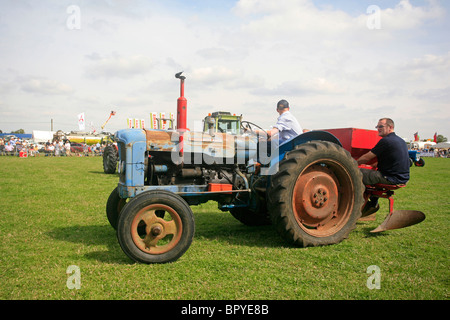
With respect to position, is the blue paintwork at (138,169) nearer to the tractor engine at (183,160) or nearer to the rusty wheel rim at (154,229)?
the tractor engine at (183,160)

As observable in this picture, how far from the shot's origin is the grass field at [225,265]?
9.24 ft

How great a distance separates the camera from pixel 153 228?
3.44 meters

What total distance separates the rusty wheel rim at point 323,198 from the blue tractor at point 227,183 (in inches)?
0.5

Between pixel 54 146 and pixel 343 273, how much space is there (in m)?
32.6

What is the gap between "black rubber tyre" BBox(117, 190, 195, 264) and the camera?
Answer: 3348mm

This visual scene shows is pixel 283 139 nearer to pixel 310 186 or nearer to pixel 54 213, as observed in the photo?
pixel 310 186

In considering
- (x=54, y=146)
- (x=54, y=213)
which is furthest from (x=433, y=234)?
(x=54, y=146)

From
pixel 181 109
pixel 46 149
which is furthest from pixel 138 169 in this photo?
pixel 46 149

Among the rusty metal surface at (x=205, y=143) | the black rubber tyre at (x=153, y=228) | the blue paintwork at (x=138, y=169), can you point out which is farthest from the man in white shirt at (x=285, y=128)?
the black rubber tyre at (x=153, y=228)

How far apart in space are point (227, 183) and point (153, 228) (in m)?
1.30

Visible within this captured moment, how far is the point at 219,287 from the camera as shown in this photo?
2889 mm

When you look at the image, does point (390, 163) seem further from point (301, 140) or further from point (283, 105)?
point (283, 105)

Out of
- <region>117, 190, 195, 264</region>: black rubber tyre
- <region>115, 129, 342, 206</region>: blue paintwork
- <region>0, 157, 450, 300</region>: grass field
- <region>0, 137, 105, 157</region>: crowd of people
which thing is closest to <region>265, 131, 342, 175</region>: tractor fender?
<region>115, 129, 342, 206</region>: blue paintwork

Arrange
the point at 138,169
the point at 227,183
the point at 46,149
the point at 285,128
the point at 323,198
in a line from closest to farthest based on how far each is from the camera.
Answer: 1. the point at 138,169
2. the point at 323,198
3. the point at 227,183
4. the point at 285,128
5. the point at 46,149
